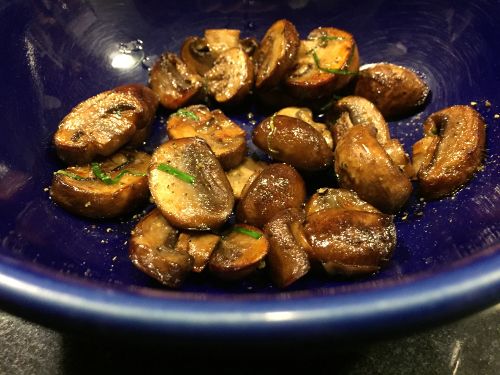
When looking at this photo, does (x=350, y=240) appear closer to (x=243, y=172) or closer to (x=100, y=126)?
(x=243, y=172)

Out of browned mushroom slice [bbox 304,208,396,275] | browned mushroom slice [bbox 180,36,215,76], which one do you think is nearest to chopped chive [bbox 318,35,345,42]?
browned mushroom slice [bbox 180,36,215,76]

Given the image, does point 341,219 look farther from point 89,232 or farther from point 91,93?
point 91,93

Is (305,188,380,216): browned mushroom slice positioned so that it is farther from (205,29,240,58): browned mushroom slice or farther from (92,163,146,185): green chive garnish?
(205,29,240,58): browned mushroom slice

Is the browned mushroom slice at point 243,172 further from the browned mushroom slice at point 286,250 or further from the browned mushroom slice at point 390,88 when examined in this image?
the browned mushroom slice at point 390,88

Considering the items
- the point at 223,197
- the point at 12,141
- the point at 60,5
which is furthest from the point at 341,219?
the point at 60,5

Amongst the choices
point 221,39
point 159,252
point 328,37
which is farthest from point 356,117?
point 159,252

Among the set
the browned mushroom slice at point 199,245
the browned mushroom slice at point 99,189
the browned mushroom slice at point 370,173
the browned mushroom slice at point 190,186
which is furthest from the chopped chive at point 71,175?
the browned mushroom slice at point 370,173
